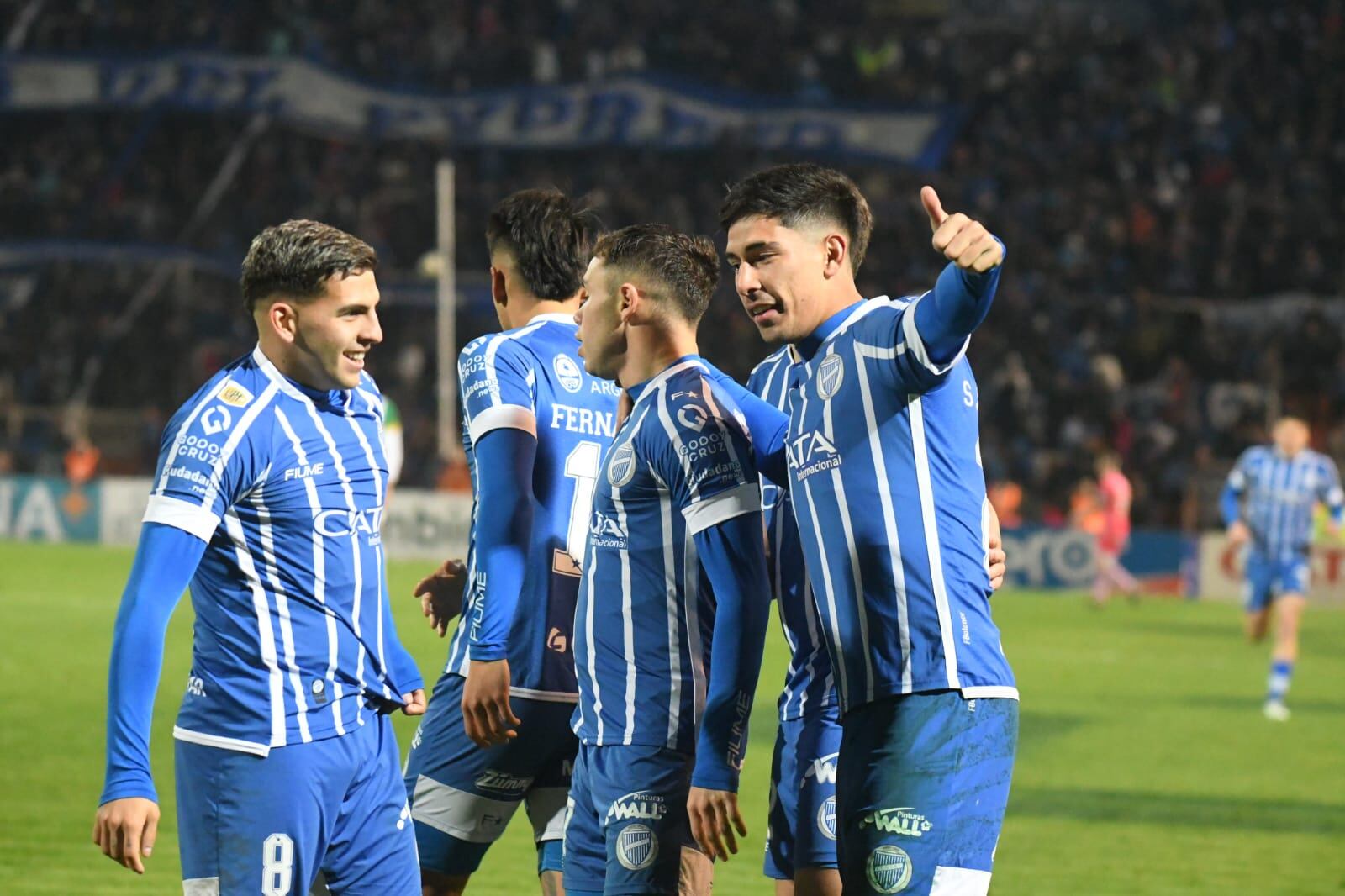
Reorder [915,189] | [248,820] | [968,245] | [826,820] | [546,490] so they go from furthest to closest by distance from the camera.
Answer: [915,189]
[546,490]
[826,820]
[248,820]
[968,245]

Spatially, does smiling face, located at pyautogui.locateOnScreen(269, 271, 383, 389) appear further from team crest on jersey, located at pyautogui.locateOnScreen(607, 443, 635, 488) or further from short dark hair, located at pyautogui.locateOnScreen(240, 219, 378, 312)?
team crest on jersey, located at pyautogui.locateOnScreen(607, 443, 635, 488)

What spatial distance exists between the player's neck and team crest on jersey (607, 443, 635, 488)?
21 cm

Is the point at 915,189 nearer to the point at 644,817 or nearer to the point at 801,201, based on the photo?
the point at 801,201

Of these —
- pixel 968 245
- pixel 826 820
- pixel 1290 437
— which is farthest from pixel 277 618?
pixel 1290 437

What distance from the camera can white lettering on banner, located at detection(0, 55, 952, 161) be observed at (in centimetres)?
3300


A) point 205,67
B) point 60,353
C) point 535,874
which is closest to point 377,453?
point 535,874

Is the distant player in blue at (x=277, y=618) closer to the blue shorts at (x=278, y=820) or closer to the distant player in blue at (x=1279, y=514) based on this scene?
the blue shorts at (x=278, y=820)

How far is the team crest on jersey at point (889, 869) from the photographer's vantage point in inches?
154

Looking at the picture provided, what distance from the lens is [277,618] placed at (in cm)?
411

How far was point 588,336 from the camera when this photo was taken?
15.0 feet

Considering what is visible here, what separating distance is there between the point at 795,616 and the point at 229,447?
1715mm

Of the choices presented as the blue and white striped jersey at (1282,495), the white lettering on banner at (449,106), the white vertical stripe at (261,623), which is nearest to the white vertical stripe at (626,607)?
the white vertical stripe at (261,623)

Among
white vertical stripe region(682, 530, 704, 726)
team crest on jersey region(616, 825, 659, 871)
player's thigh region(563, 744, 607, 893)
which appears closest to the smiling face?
white vertical stripe region(682, 530, 704, 726)

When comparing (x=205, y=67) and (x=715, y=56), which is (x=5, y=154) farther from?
(x=715, y=56)
